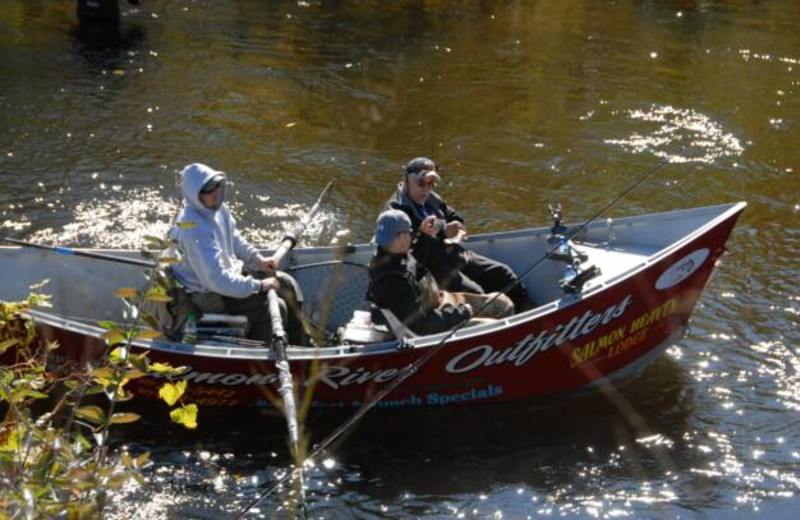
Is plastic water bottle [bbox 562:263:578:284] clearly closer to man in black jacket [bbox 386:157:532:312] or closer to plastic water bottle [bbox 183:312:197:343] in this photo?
man in black jacket [bbox 386:157:532:312]

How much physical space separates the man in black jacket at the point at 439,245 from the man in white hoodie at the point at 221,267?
108 cm

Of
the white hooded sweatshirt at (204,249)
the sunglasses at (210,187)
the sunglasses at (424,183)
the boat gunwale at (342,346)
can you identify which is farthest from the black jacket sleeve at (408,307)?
the sunglasses at (210,187)

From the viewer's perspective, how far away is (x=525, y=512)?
6.71 m

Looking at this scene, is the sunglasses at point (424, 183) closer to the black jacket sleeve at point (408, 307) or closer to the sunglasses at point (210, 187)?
the black jacket sleeve at point (408, 307)

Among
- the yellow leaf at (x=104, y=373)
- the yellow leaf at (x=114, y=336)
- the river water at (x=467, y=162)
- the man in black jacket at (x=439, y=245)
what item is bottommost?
the river water at (x=467, y=162)

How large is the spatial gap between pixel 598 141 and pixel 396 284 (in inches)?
299

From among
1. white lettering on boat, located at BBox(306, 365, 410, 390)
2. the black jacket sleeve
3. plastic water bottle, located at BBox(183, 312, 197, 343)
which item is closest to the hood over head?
plastic water bottle, located at BBox(183, 312, 197, 343)

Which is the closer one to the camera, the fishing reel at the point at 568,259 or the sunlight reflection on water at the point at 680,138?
the fishing reel at the point at 568,259

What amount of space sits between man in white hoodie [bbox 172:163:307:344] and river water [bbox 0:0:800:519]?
34.2 inches

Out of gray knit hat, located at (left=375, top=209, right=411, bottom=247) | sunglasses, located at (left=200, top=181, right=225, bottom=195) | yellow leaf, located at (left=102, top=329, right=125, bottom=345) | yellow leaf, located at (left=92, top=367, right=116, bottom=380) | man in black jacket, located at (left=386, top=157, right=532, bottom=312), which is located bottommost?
man in black jacket, located at (left=386, top=157, right=532, bottom=312)

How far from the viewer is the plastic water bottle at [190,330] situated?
23.4ft

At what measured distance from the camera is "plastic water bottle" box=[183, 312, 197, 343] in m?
7.13

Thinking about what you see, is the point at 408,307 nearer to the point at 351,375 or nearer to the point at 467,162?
the point at 351,375

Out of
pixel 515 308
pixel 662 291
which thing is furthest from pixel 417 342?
pixel 662 291
